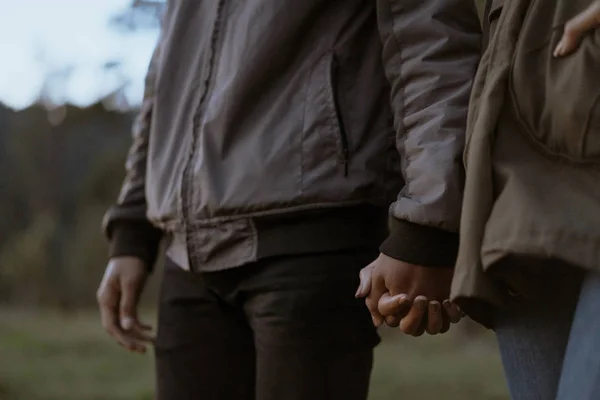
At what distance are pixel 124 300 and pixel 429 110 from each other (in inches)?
27.0

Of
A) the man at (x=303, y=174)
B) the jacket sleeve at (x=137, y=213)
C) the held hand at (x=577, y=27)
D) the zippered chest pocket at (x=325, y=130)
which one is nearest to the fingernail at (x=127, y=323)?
the jacket sleeve at (x=137, y=213)

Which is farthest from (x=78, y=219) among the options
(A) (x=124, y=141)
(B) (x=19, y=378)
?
(B) (x=19, y=378)

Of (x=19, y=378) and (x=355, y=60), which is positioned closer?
(x=355, y=60)

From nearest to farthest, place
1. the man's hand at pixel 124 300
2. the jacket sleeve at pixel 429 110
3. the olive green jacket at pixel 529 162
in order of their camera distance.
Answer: the olive green jacket at pixel 529 162, the jacket sleeve at pixel 429 110, the man's hand at pixel 124 300

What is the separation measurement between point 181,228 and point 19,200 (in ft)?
27.3

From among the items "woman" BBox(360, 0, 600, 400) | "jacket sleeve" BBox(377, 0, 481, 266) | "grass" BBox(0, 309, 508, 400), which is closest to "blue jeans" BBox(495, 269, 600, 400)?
"woman" BBox(360, 0, 600, 400)

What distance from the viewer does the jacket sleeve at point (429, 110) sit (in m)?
0.93

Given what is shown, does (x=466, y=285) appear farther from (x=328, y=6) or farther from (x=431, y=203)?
(x=328, y=6)

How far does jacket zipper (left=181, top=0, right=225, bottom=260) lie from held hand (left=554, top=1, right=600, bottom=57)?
546 millimetres

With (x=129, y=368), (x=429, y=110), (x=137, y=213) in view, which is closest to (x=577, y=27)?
(x=429, y=110)

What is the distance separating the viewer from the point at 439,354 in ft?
15.7

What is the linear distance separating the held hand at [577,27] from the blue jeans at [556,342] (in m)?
0.21

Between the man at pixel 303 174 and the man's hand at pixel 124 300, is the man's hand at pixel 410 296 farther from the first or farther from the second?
the man's hand at pixel 124 300

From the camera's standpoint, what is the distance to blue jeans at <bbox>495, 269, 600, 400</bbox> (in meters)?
0.74
